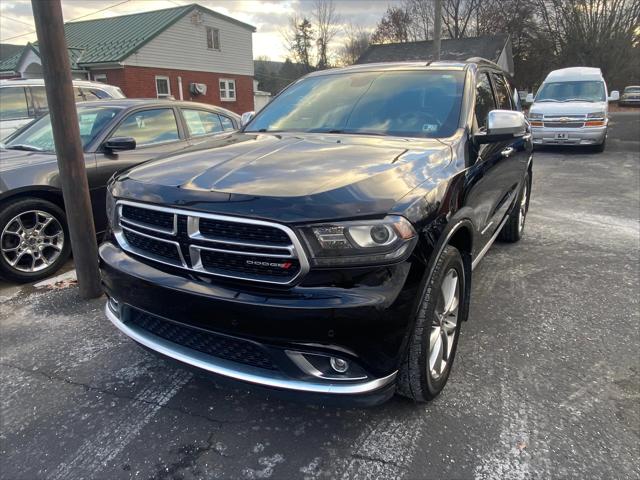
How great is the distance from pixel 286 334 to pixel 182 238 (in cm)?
66

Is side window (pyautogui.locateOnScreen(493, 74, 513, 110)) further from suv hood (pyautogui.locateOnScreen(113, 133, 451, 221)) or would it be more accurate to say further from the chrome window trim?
Result: the chrome window trim

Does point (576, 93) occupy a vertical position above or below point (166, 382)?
above

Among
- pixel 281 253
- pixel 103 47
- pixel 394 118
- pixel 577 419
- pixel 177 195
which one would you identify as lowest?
pixel 577 419

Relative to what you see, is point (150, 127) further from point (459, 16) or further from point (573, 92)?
point (459, 16)

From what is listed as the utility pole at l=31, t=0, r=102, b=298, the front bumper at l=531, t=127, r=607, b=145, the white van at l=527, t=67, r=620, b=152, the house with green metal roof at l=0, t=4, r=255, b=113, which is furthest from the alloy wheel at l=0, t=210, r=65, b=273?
the house with green metal roof at l=0, t=4, r=255, b=113

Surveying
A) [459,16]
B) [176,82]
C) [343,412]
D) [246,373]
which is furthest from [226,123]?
[459,16]

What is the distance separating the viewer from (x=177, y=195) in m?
2.22

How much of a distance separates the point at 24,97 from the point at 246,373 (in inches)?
352

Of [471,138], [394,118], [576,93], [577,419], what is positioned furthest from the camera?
[576,93]

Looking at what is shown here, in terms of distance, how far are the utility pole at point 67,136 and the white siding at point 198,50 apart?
23.1 m

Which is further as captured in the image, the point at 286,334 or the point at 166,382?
the point at 166,382

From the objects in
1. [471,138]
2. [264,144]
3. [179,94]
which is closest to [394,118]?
[471,138]

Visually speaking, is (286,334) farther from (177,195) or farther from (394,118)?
(394,118)

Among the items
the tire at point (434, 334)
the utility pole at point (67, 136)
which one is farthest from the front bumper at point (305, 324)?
the utility pole at point (67, 136)
